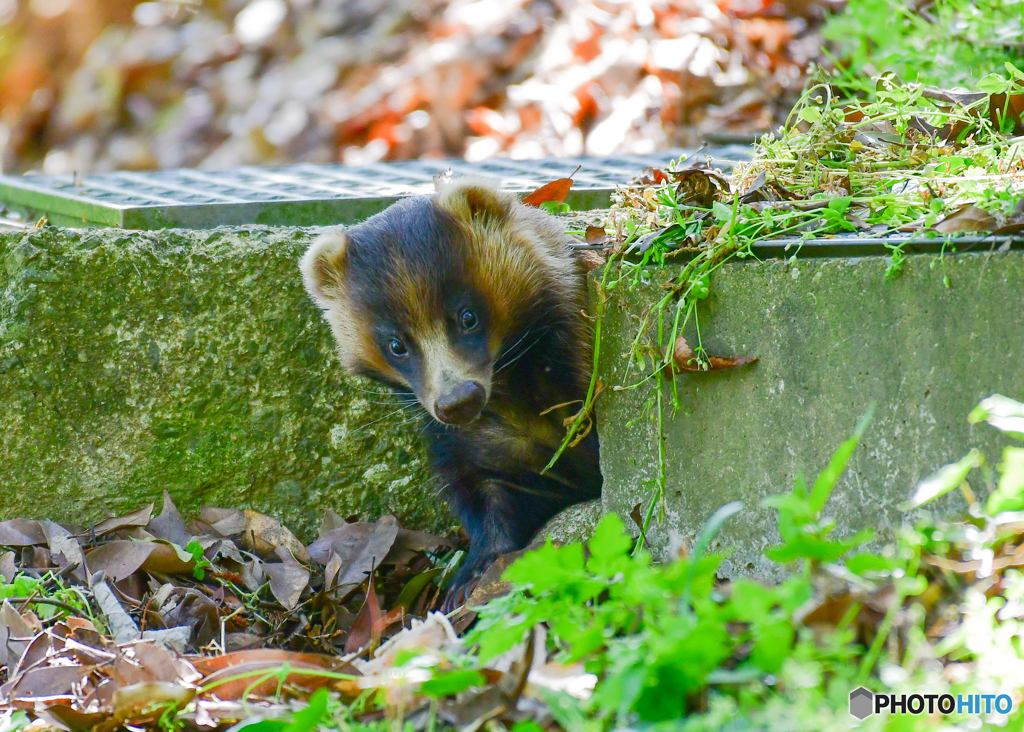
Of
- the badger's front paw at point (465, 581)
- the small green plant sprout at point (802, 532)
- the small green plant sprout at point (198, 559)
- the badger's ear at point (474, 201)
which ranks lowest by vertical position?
the badger's front paw at point (465, 581)

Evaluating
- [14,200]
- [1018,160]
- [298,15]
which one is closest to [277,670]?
[1018,160]

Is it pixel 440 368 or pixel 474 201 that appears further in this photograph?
pixel 474 201

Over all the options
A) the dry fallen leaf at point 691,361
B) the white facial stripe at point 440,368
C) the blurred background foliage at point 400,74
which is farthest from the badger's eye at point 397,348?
the blurred background foliage at point 400,74

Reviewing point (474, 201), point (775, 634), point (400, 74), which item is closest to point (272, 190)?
point (474, 201)

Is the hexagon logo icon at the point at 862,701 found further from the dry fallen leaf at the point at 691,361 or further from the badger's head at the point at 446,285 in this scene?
the badger's head at the point at 446,285

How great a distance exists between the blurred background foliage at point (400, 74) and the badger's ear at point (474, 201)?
271cm

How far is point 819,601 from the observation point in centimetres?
203

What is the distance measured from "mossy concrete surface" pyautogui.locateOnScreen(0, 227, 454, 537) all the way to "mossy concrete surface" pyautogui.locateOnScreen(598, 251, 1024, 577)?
131cm

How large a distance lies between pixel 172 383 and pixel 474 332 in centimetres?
118

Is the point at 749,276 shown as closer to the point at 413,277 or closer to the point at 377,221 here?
the point at 413,277

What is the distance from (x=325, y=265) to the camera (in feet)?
12.8

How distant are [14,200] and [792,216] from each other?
12.8ft

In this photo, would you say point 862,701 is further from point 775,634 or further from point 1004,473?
point 1004,473

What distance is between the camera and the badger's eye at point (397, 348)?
12.6 feet
